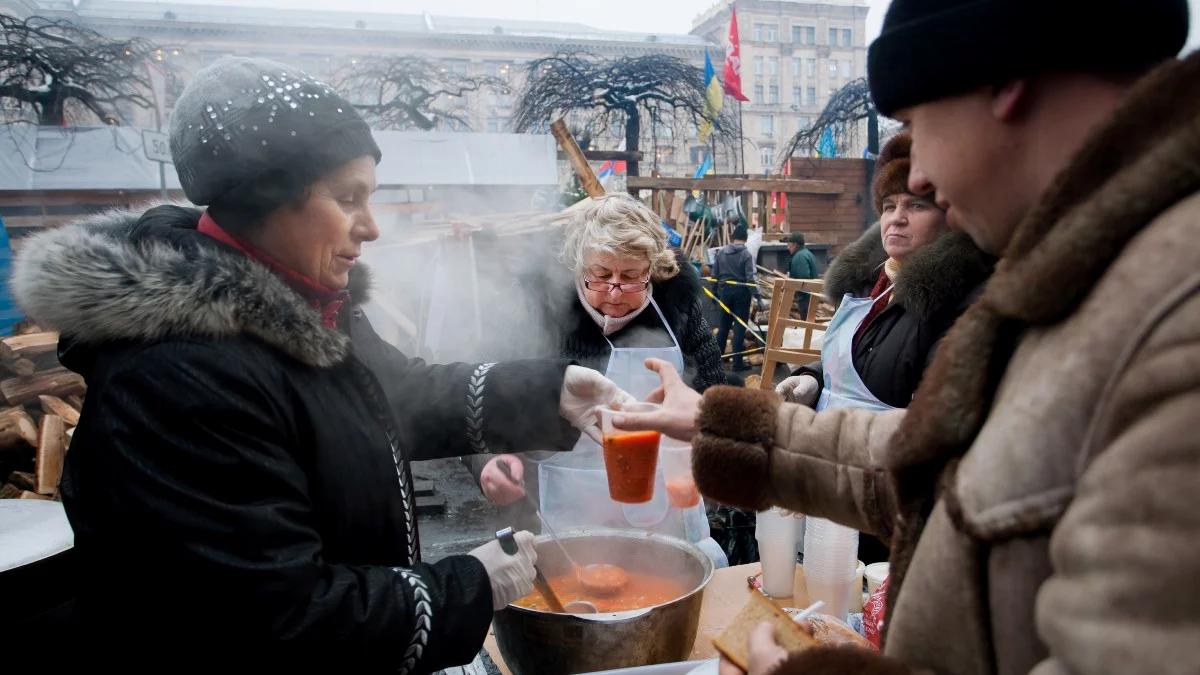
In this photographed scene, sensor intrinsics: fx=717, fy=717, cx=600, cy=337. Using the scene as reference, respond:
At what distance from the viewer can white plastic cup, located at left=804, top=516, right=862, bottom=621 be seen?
2010 mm

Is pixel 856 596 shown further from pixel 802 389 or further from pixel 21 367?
pixel 21 367

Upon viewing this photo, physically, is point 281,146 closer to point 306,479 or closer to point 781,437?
point 306,479

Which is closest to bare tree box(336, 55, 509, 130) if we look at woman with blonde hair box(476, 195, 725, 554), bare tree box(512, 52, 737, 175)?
bare tree box(512, 52, 737, 175)

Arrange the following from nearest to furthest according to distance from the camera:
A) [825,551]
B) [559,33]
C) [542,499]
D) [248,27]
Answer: [825,551] < [542,499] < [248,27] < [559,33]

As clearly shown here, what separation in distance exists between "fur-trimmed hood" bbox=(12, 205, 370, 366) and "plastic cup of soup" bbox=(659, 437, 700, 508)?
122 cm

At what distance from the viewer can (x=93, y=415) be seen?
134 centimetres

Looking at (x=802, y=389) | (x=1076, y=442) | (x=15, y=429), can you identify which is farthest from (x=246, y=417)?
(x=15, y=429)

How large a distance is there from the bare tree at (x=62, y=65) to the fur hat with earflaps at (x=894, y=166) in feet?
26.4

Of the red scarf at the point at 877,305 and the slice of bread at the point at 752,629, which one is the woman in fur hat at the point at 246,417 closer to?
the slice of bread at the point at 752,629

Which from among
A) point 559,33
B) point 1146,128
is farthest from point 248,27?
point 559,33

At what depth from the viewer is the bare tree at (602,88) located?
1380 centimetres

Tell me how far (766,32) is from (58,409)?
6487cm

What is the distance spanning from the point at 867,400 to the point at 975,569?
8.17ft

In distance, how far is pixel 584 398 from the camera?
2.29 m
